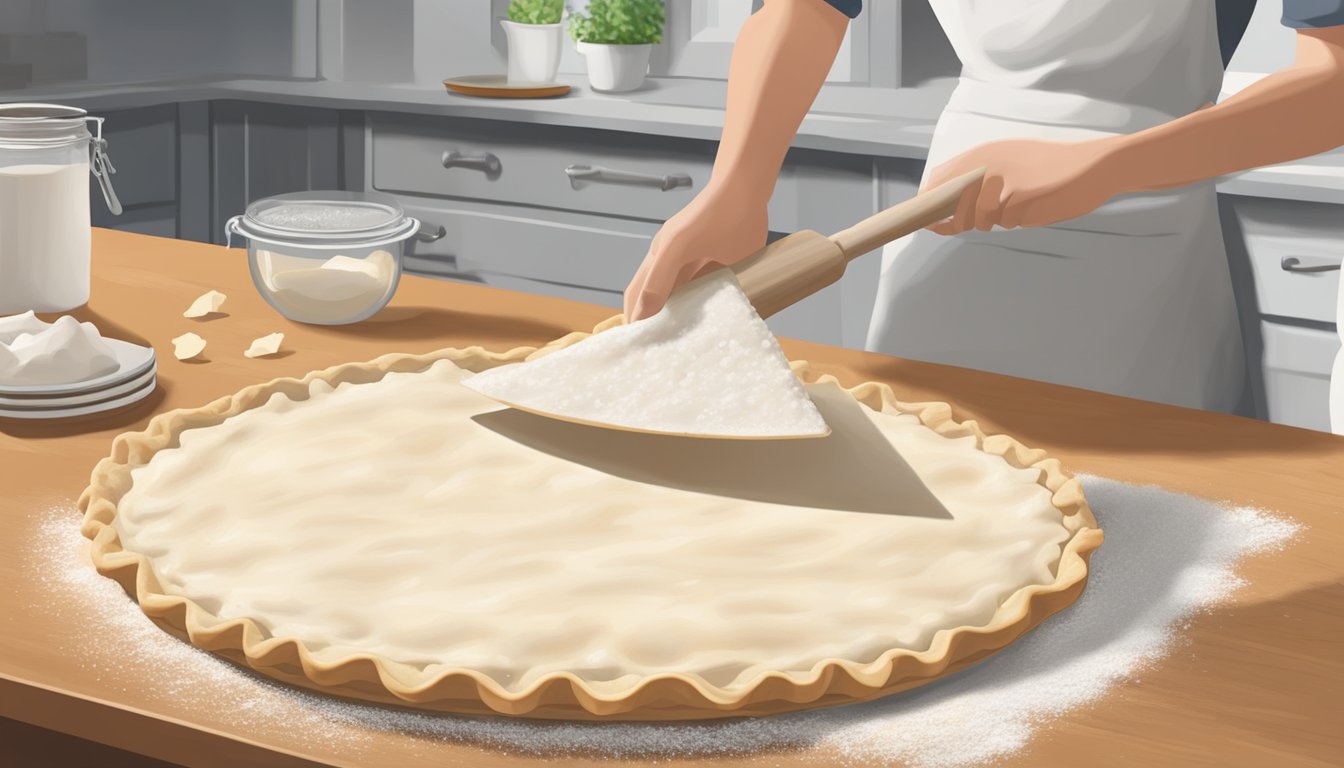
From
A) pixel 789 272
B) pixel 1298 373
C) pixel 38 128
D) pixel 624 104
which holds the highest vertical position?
pixel 624 104

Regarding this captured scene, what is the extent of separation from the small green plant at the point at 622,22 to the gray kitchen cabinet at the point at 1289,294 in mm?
1465

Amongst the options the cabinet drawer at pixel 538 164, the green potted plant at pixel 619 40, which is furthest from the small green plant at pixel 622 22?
the cabinet drawer at pixel 538 164

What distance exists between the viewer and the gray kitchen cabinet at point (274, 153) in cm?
296

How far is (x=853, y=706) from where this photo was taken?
71cm

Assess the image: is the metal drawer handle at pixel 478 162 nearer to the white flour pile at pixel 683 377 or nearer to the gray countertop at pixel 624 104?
the gray countertop at pixel 624 104

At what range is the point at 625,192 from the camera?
8.77 feet

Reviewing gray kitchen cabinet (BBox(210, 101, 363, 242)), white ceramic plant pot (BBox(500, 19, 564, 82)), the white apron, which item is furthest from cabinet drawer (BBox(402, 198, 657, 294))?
the white apron

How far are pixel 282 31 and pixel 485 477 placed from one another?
8.24 ft

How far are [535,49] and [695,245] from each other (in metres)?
2.16

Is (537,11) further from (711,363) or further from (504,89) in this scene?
(711,363)

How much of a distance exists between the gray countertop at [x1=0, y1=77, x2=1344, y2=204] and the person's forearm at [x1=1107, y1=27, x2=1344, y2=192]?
114cm

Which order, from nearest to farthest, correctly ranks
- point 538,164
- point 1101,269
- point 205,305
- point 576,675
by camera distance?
point 576,675 → point 205,305 → point 1101,269 → point 538,164

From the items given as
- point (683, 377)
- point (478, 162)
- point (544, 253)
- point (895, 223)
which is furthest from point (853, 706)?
point (478, 162)

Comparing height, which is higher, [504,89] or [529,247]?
[504,89]
